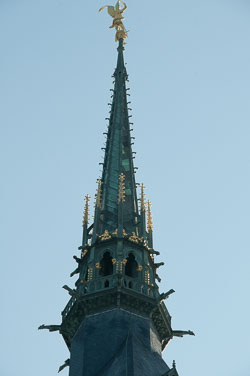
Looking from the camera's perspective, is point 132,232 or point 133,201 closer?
point 132,232

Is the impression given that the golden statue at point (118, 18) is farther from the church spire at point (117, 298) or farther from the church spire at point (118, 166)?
the church spire at point (117, 298)

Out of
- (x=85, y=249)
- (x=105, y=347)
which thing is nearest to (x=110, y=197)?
(x=85, y=249)

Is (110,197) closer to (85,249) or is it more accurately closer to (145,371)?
(85,249)

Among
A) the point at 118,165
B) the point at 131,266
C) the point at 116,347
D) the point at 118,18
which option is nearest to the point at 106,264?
the point at 131,266

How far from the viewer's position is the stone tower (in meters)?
46.9

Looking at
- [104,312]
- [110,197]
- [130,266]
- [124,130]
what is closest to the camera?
[104,312]

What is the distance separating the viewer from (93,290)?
5053cm

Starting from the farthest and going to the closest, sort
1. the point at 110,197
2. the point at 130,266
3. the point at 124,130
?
the point at 124,130
the point at 110,197
the point at 130,266

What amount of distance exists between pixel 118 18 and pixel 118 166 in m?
17.1

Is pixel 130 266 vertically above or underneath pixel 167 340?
above

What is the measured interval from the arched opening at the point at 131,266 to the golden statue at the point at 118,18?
25.7 meters

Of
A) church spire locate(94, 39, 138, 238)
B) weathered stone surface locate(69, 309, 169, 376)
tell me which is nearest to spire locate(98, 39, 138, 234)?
church spire locate(94, 39, 138, 238)

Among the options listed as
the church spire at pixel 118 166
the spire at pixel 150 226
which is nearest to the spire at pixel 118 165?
the church spire at pixel 118 166

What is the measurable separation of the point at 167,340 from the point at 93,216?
A: 9.04m
